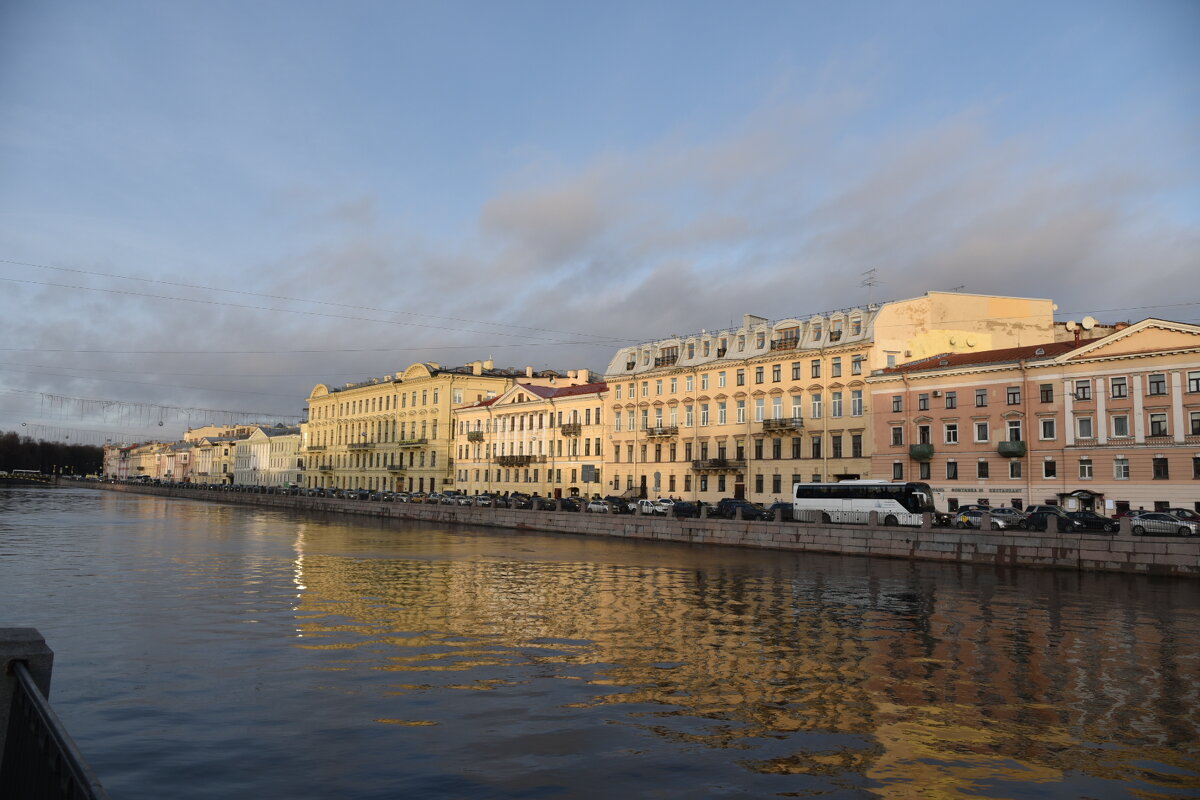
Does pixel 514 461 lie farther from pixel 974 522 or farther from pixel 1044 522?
pixel 1044 522

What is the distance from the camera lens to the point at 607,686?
13227 millimetres

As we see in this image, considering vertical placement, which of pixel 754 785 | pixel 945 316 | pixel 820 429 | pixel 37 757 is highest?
pixel 945 316

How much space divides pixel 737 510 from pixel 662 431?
2628cm

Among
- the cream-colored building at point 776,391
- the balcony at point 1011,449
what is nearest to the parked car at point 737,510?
the cream-colored building at point 776,391

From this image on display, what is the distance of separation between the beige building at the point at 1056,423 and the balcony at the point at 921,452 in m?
0.10

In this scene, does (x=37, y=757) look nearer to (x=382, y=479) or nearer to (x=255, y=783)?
(x=255, y=783)

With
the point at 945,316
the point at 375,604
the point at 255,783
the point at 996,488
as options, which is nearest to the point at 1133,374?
the point at 996,488

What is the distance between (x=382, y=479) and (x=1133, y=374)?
89.2m

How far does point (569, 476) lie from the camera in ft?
283

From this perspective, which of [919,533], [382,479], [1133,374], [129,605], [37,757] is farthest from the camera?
[382,479]

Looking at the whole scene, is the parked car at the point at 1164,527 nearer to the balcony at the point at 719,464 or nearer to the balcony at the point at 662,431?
the balcony at the point at 719,464

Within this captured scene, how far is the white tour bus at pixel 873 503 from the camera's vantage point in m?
47.4

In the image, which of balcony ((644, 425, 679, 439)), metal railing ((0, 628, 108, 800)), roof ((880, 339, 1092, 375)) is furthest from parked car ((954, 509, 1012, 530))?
metal railing ((0, 628, 108, 800))

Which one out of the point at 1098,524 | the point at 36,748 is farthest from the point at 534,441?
the point at 36,748
